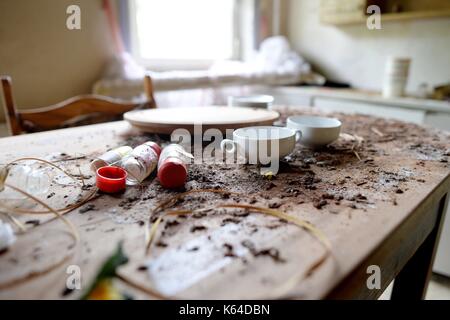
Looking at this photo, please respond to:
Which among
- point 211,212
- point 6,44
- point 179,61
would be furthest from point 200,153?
point 179,61

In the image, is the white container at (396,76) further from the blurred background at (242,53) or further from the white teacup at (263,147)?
the white teacup at (263,147)

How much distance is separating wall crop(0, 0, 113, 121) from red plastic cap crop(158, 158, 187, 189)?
4.76ft

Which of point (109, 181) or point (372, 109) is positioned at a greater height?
point (109, 181)

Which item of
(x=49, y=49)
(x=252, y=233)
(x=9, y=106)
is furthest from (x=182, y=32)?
(x=252, y=233)

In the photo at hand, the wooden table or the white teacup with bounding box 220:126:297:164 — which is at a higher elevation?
the white teacup with bounding box 220:126:297:164

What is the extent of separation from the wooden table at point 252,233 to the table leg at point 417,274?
0.92 feet

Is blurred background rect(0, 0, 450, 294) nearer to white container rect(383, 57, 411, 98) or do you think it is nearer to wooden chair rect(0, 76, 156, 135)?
white container rect(383, 57, 411, 98)

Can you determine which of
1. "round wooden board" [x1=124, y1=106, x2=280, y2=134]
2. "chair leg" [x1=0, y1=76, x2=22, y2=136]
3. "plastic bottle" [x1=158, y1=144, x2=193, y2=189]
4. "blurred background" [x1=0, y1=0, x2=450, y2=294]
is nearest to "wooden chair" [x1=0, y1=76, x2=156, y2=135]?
"chair leg" [x1=0, y1=76, x2=22, y2=136]

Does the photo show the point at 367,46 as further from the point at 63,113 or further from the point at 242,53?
the point at 63,113

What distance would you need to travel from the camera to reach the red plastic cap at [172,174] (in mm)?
603

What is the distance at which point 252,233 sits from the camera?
460 millimetres

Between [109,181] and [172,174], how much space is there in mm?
114

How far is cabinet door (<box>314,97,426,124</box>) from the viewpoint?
6.51 ft

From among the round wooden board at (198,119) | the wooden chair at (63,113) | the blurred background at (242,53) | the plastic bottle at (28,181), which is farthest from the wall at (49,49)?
the plastic bottle at (28,181)
